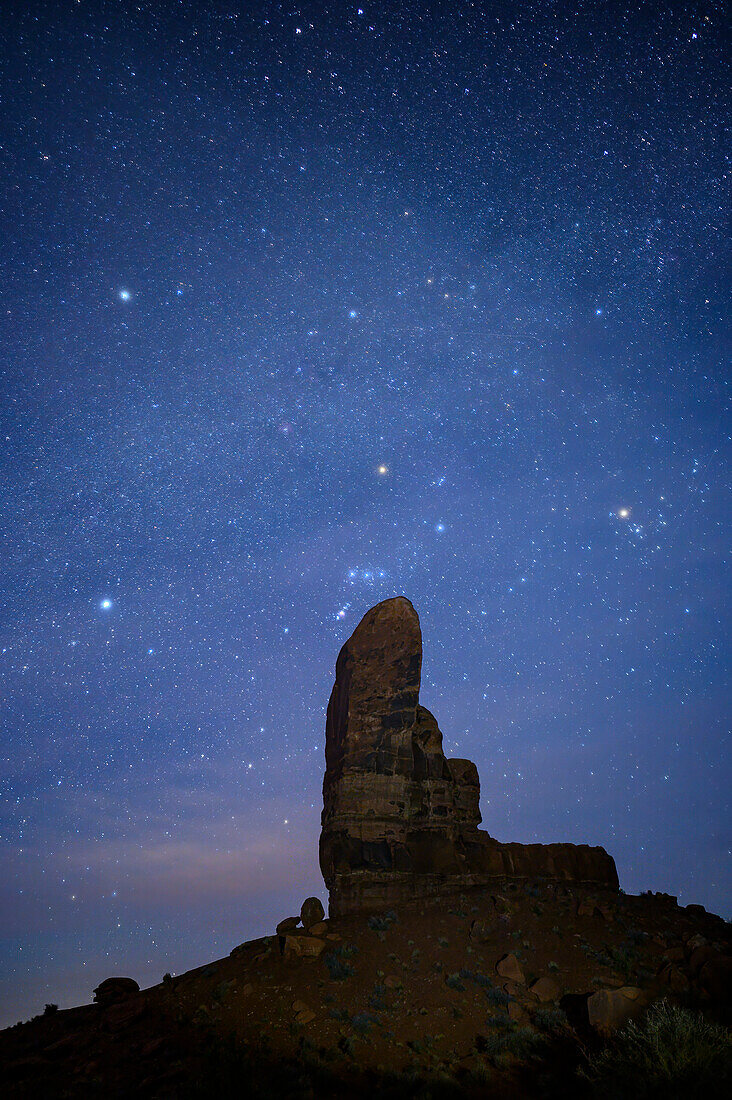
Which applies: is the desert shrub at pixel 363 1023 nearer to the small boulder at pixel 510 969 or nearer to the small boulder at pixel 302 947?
the small boulder at pixel 302 947

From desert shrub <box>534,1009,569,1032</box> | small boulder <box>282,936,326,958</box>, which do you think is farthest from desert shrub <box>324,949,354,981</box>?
desert shrub <box>534,1009,569,1032</box>

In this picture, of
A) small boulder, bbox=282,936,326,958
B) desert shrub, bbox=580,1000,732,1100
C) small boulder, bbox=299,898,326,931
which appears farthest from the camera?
small boulder, bbox=299,898,326,931

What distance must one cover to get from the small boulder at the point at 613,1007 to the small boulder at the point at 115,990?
14.9 m

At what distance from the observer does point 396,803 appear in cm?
2719

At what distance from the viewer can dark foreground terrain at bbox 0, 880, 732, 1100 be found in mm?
13117

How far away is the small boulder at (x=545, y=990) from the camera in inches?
677

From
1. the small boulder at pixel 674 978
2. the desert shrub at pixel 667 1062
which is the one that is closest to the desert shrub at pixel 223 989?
the desert shrub at pixel 667 1062

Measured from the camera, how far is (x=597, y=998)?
14805 mm

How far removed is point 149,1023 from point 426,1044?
843 cm

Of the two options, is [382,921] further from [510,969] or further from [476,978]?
[510,969]

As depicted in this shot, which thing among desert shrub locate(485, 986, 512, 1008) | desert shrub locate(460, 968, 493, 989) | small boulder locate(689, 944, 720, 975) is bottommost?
desert shrub locate(485, 986, 512, 1008)

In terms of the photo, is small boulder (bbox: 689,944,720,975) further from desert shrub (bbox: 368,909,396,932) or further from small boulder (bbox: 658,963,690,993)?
desert shrub (bbox: 368,909,396,932)

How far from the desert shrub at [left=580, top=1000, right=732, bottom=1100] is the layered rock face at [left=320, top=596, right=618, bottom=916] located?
46.3ft

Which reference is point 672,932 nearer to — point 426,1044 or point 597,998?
point 597,998
